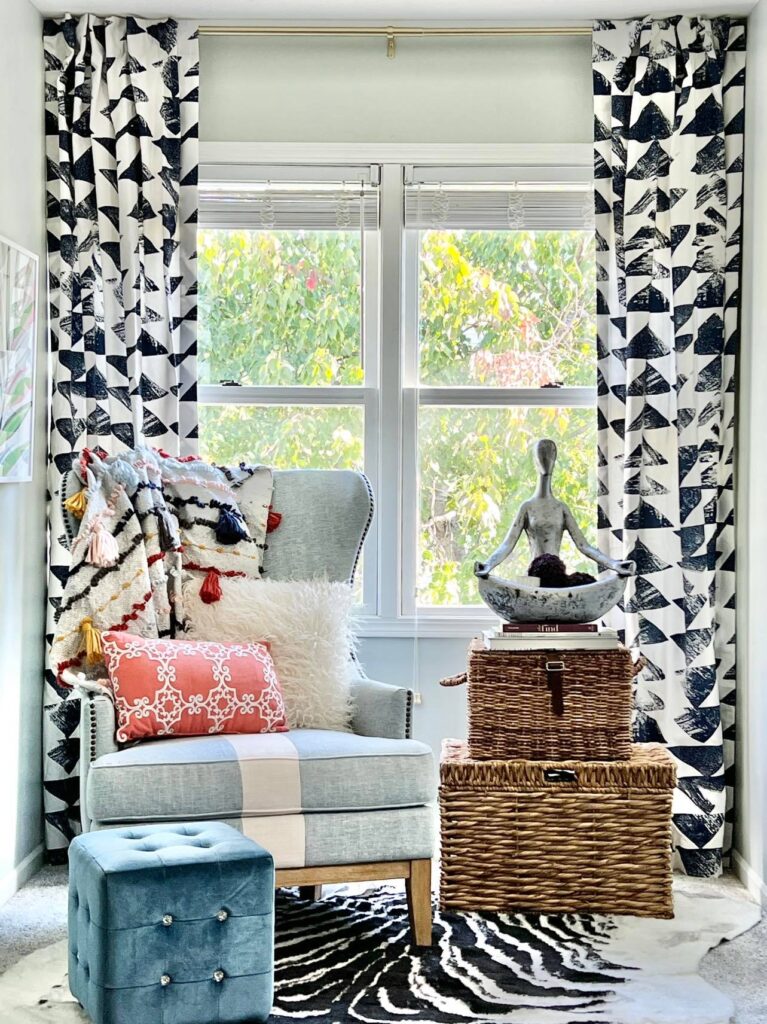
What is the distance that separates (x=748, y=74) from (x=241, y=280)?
1.68 meters

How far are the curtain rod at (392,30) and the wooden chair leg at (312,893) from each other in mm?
2500

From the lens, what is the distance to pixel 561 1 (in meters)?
3.60

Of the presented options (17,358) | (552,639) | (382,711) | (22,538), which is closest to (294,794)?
(382,711)

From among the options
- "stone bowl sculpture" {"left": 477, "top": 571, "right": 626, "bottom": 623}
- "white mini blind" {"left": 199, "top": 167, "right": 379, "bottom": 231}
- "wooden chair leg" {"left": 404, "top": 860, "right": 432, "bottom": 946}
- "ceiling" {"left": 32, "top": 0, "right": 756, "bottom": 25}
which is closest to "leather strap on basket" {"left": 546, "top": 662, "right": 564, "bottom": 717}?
"stone bowl sculpture" {"left": 477, "top": 571, "right": 626, "bottom": 623}

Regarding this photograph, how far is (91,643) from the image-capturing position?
10.1 ft

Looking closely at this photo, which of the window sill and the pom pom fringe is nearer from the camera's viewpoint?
the pom pom fringe

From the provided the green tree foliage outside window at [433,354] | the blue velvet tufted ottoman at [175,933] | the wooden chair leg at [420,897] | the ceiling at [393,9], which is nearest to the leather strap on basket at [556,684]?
the wooden chair leg at [420,897]

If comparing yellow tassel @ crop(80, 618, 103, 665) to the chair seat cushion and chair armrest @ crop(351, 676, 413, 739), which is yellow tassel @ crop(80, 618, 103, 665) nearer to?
the chair seat cushion

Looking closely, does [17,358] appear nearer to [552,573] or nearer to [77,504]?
[77,504]

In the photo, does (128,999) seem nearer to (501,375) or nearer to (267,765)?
(267,765)

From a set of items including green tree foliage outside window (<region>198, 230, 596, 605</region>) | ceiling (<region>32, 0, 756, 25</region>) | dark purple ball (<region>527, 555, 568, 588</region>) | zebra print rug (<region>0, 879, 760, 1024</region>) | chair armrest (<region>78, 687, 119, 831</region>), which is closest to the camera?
zebra print rug (<region>0, 879, 760, 1024</region>)

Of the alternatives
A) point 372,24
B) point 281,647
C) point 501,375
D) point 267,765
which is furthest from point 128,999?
point 372,24

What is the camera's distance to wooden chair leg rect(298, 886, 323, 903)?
3270mm

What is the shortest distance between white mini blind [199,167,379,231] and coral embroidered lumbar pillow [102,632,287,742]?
1.54 meters
